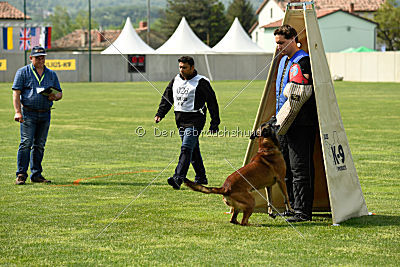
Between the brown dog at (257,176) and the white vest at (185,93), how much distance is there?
260cm

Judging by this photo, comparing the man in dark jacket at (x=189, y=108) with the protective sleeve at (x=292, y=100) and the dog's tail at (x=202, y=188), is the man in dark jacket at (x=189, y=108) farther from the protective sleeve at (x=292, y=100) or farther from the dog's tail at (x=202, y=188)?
the dog's tail at (x=202, y=188)

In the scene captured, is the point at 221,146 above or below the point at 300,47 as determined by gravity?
below

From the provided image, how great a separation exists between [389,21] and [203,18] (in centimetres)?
3091

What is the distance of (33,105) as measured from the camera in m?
10.2

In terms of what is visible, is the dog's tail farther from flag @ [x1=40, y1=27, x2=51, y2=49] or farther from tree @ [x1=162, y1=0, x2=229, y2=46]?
tree @ [x1=162, y1=0, x2=229, y2=46]

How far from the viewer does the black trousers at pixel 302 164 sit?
727cm

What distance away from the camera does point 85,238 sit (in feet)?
21.9

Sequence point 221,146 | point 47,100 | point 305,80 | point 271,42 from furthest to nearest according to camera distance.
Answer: point 271,42, point 221,146, point 47,100, point 305,80

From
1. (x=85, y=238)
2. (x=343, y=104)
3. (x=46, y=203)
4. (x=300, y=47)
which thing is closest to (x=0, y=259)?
(x=85, y=238)

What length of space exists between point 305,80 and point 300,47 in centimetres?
56

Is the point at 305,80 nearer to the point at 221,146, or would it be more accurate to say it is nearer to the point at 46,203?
the point at 46,203

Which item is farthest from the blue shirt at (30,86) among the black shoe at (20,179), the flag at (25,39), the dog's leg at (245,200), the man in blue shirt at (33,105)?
the flag at (25,39)

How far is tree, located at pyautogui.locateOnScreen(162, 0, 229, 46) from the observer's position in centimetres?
10406

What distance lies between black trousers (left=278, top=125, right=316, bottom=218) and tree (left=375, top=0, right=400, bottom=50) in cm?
8090
